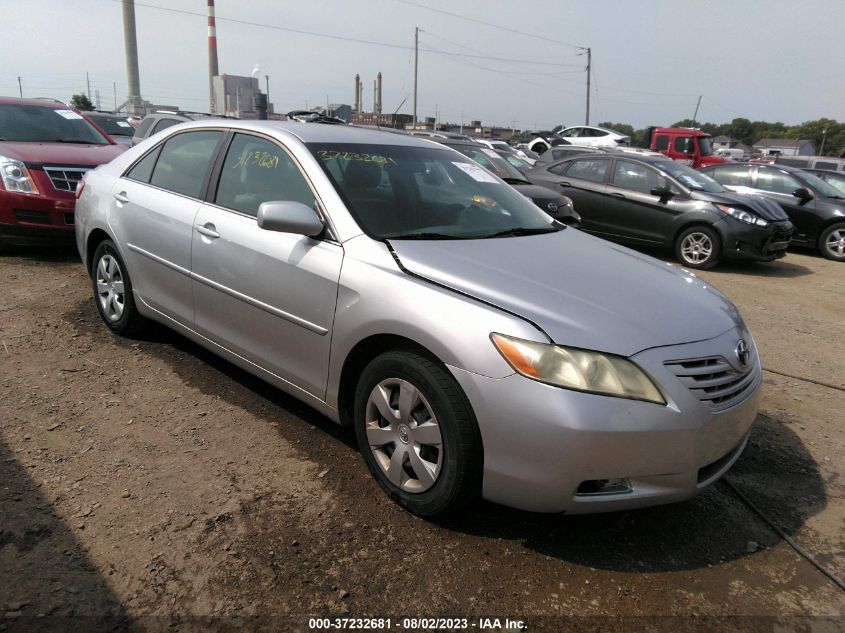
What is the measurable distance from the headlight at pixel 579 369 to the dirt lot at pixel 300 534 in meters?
0.75

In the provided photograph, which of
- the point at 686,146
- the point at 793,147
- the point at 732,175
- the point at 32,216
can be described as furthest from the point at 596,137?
the point at 793,147

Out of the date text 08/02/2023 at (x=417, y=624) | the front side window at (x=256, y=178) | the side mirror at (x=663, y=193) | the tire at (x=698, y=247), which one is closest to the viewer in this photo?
the date text 08/02/2023 at (x=417, y=624)

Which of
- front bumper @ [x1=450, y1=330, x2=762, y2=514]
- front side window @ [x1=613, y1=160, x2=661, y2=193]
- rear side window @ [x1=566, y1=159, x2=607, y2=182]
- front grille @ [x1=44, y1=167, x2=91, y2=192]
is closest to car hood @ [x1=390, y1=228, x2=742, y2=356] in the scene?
front bumper @ [x1=450, y1=330, x2=762, y2=514]

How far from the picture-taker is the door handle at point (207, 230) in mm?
3449

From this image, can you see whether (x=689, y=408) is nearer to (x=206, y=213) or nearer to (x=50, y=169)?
(x=206, y=213)

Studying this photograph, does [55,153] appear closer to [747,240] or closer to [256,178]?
[256,178]

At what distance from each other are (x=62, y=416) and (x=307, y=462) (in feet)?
4.60

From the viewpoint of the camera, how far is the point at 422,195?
3.41m

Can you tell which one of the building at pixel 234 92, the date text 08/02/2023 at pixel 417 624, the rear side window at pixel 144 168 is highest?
the building at pixel 234 92

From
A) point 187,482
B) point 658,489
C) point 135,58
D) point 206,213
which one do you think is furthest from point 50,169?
point 135,58

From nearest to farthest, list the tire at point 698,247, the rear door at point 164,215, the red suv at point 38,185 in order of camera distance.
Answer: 1. the rear door at point 164,215
2. the red suv at point 38,185
3. the tire at point 698,247

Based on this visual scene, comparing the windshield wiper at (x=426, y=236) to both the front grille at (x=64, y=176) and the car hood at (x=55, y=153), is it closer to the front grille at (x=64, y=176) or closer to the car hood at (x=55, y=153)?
the front grille at (x=64, y=176)

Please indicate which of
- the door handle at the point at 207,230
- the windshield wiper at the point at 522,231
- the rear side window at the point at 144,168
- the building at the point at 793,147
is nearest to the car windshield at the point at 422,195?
the windshield wiper at the point at 522,231

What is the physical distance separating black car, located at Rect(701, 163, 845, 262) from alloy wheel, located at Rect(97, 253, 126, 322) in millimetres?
10278
